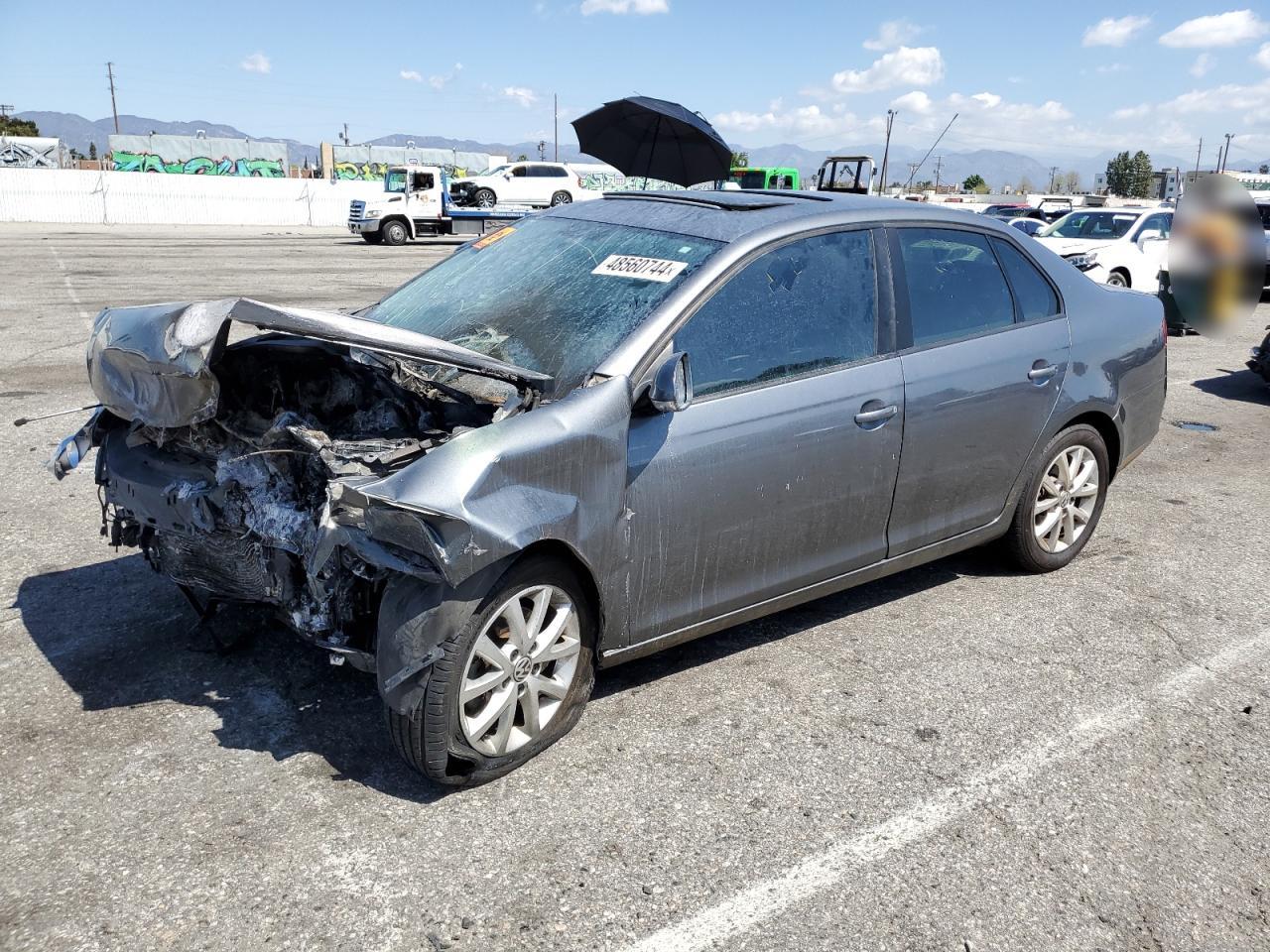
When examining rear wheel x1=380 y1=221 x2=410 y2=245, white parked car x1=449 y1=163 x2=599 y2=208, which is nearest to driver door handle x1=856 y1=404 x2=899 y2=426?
rear wheel x1=380 y1=221 x2=410 y2=245

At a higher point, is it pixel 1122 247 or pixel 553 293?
pixel 553 293

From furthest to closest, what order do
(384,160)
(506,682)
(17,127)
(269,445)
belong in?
(17,127)
(384,160)
(269,445)
(506,682)

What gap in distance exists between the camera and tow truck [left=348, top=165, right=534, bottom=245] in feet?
102

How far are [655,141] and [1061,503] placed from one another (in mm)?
8321

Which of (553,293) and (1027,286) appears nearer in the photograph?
(553,293)

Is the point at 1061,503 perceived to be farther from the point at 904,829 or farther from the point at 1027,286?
the point at 904,829

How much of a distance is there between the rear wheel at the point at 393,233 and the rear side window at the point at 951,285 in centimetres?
2868

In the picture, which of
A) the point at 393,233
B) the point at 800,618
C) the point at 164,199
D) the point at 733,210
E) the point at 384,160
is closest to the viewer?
the point at 733,210

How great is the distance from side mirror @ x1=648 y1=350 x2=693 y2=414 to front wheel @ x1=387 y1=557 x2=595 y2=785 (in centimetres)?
61

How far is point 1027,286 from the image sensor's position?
15.3ft

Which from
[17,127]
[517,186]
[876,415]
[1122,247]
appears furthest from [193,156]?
[876,415]

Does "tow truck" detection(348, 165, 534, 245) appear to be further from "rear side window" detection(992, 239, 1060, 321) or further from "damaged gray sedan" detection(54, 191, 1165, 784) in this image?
"damaged gray sedan" detection(54, 191, 1165, 784)

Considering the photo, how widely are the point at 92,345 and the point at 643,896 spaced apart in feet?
8.80

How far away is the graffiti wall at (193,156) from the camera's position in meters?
60.7
